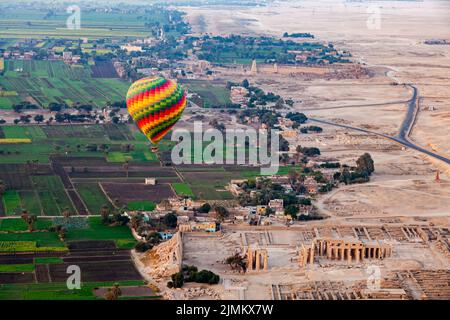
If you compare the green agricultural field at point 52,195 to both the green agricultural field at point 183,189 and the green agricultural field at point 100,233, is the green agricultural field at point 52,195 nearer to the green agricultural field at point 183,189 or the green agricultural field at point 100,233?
the green agricultural field at point 100,233

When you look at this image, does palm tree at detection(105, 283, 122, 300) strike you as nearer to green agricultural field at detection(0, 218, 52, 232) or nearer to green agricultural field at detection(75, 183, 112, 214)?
green agricultural field at detection(0, 218, 52, 232)

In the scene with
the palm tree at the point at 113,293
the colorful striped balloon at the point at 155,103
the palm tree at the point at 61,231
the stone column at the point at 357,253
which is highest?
the colorful striped balloon at the point at 155,103

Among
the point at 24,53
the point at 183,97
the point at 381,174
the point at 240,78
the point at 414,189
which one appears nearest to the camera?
the point at 183,97

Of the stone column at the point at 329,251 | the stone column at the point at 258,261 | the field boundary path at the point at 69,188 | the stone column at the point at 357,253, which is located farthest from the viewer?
the field boundary path at the point at 69,188

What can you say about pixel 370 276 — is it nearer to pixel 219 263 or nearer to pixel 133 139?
pixel 219 263

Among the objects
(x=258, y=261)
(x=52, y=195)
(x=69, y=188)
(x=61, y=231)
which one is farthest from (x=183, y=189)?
(x=258, y=261)

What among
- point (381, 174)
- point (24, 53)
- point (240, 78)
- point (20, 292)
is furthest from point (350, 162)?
point (24, 53)

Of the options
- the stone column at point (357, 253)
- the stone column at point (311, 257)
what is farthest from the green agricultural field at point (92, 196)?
the stone column at point (357, 253)
